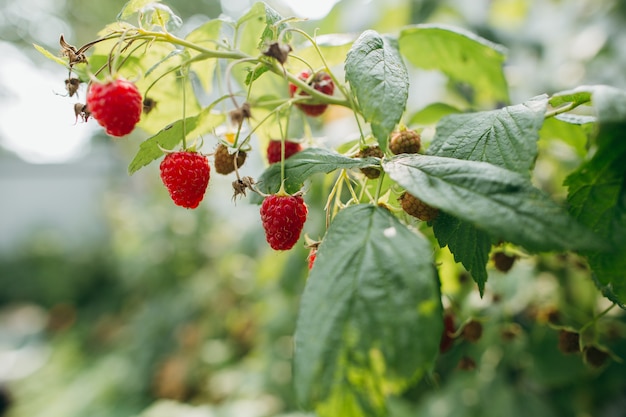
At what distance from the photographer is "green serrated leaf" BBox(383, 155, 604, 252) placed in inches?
16.2

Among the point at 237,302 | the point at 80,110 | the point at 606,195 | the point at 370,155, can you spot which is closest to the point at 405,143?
the point at 370,155

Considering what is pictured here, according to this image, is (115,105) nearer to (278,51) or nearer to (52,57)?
(52,57)

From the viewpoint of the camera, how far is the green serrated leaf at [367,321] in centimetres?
41

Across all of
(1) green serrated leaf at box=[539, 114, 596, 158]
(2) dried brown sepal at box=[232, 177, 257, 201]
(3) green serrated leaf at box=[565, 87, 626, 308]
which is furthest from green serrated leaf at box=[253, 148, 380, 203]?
(1) green serrated leaf at box=[539, 114, 596, 158]

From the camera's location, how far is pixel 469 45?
0.89 metres

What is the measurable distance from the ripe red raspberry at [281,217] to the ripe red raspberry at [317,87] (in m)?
0.23

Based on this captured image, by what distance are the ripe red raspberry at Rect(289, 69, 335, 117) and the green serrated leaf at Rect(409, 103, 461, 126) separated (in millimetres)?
197

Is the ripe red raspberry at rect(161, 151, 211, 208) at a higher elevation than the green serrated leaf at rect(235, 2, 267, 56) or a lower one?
lower

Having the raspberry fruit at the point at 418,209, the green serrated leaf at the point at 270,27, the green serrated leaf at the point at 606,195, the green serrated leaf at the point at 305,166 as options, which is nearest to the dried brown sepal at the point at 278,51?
the green serrated leaf at the point at 270,27

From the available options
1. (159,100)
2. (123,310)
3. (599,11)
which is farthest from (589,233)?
(123,310)

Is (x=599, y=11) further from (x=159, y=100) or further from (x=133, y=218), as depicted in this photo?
(x=133, y=218)

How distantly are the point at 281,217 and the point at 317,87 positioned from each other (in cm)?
26

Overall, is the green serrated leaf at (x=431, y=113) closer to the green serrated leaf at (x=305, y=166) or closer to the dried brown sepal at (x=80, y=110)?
the green serrated leaf at (x=305, y=166)

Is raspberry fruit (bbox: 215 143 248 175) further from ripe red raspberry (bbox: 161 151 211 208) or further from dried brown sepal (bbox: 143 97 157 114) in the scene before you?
dried brown sepal (bbox: 143 97 157 114)
